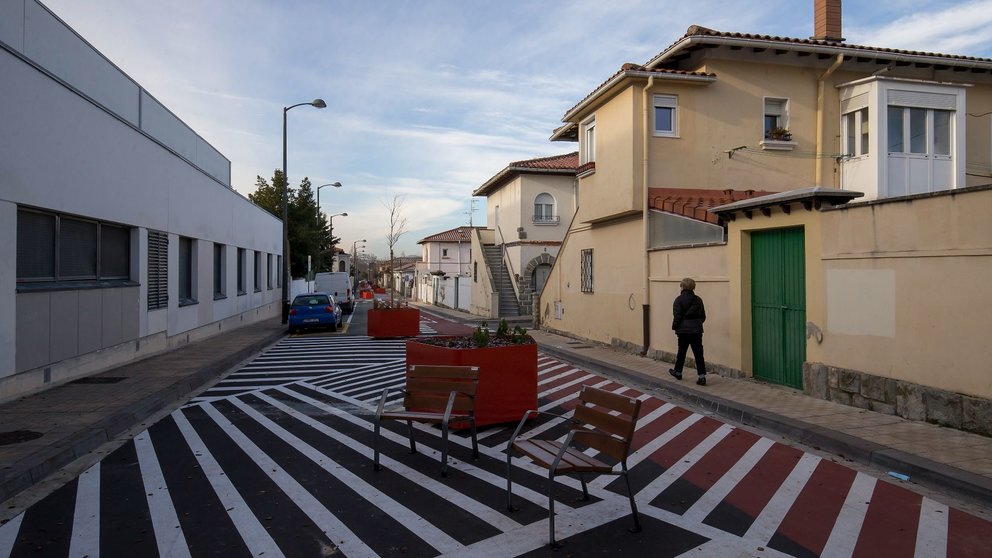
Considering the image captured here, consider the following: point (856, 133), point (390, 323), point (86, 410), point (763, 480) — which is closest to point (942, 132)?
point (856, 133)

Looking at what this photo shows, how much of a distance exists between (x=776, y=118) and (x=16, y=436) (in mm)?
15718

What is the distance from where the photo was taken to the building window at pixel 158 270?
47.6ft

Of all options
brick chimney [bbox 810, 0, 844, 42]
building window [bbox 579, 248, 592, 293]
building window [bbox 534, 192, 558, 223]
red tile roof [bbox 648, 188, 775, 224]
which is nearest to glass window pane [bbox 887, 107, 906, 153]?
red tile roof [bbox 648, 188, 775, 224]

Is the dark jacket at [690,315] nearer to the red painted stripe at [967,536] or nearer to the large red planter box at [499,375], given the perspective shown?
the large red planter box at [499,375]

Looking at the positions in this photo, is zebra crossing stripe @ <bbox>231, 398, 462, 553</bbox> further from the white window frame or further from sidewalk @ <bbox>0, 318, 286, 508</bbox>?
the white window frame

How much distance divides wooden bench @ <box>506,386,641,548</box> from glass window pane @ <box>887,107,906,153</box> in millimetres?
12646

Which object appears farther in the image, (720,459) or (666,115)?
(666,115)

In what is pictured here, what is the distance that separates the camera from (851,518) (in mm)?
4699

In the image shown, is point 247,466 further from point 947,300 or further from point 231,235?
point 231,235

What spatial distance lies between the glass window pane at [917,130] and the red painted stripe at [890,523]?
11577 millimetres

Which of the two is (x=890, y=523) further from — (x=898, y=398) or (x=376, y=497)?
(x=376, y=497)

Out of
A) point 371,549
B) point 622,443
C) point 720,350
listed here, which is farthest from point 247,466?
point 720,350

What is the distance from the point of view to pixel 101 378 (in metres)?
10.6

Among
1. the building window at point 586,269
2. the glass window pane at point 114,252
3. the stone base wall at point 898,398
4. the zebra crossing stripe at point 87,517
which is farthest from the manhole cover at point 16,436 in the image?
the building window at point 586,269
